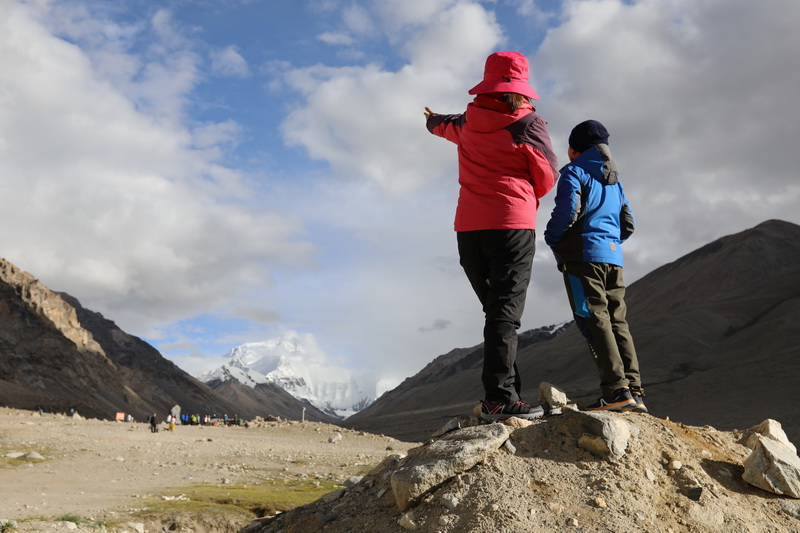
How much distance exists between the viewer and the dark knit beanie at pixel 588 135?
6371mm

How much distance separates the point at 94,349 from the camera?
114375mm

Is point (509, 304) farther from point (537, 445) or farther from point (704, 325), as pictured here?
point (704, 325)

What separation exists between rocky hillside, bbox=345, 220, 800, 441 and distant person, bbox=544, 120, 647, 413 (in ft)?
6.39

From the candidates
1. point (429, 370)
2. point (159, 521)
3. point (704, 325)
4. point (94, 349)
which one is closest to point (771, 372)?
point (704, 325)

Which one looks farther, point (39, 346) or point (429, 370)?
point (429, 370)

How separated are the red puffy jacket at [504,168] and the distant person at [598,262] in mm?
317

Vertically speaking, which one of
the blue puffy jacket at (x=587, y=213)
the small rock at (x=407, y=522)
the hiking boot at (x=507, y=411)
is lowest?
the small rock at (x=407, y=522)

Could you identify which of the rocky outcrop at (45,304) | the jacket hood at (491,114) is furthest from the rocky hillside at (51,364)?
the jacket hood at (491,114)

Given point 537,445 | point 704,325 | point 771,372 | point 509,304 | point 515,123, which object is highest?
point 704,325

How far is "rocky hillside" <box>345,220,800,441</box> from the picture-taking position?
5097 centimetres

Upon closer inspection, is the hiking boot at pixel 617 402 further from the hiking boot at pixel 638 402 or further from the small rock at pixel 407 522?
the small rock at pixel 407 522

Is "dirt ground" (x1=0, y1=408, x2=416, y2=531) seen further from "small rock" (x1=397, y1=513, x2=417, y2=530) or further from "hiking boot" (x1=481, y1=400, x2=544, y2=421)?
"hiking boot" (x1=481, y1=400, x2=544, y2=421)

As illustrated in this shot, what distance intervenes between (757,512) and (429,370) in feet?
619

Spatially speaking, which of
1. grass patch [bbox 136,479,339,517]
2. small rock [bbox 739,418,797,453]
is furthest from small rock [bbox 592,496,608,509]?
grass patch [bbox 136,479,339,517]
